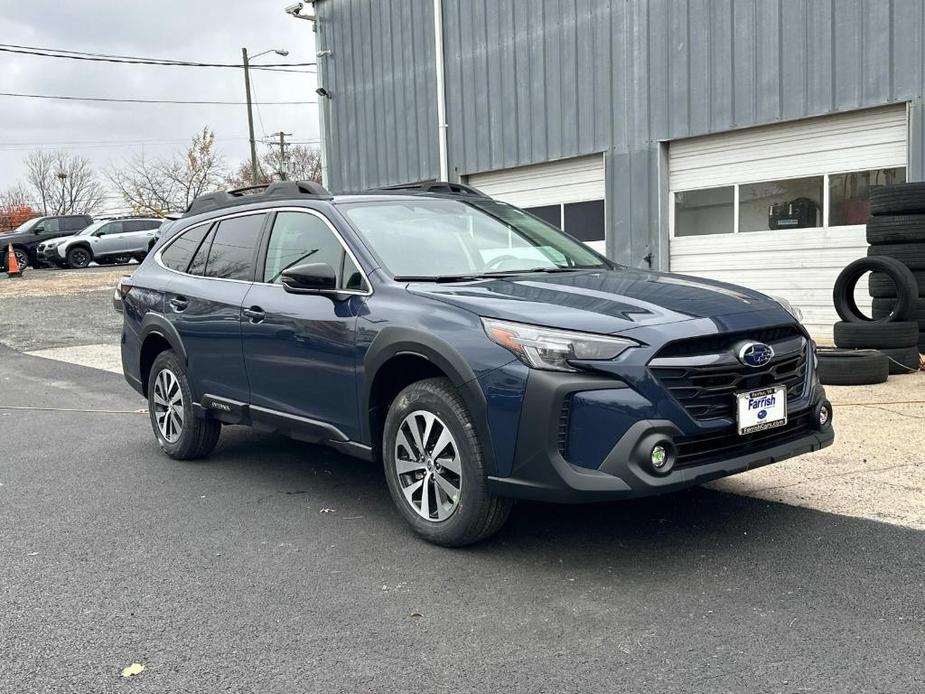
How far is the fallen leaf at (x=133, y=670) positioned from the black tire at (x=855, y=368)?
21.8 ft

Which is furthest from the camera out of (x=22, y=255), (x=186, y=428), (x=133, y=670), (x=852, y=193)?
(x=22, y=255)

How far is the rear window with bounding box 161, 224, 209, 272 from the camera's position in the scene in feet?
21.0

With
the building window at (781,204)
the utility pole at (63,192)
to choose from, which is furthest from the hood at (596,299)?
the utility pole at (63,192)

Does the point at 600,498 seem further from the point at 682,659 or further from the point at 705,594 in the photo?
the point at 682,659

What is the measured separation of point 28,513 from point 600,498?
3.37 metres

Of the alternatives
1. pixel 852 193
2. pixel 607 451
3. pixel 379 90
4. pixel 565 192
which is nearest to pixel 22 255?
pixel 379 90

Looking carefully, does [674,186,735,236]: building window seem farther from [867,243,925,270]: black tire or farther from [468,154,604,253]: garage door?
[867,243,925,270]: black tire

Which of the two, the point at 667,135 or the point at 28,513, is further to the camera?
the point at 667,135

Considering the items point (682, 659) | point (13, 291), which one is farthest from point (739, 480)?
point (13, 291)

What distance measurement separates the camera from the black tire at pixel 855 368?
8.02 m

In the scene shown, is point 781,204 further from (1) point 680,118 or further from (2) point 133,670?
(2) point 133,670

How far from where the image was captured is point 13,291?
22.1 metres

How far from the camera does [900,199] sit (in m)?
8.79

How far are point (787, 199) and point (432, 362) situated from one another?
28.8 feet
